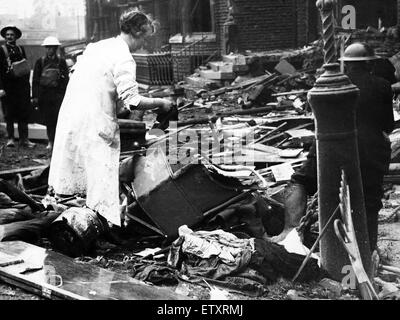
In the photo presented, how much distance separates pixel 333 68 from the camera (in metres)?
4.98

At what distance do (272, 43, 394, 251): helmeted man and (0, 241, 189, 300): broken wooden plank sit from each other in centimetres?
154

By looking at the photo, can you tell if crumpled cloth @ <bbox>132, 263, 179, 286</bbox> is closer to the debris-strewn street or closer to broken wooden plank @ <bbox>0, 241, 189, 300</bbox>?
the debris-strewn street

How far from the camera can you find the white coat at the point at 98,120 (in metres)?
6.05

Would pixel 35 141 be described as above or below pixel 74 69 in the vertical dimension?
below

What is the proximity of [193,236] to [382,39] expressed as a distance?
1359cm

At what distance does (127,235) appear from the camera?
21.4 ft

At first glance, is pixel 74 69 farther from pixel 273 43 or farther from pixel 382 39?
pixel 273 43

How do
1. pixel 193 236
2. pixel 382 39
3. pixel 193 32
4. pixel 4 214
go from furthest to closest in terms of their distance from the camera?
1. pixel 193 32
2. pixel 382 39
3. pixel 4 214
4. pixel 193 236

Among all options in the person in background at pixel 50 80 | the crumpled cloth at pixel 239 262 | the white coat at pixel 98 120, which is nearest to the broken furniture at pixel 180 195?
the white coat at pixel 98 120

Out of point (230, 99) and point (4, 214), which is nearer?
point (4, 214)

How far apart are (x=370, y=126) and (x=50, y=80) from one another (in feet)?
23.8

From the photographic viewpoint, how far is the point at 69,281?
16.8 feet
